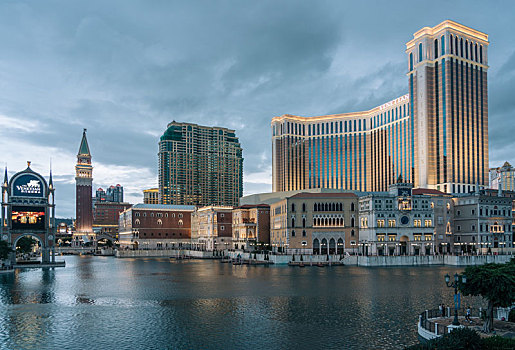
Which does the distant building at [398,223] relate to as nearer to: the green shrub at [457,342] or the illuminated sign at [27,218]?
the illuminated sign at [27,218]

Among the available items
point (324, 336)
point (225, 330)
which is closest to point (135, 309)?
point (225, 330)

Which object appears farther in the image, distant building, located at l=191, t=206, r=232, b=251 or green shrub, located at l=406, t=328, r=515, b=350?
distant building, located at l=191, t=206, r=232, b=251

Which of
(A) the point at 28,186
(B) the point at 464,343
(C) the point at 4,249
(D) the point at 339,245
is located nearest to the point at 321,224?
(D) the point at 339,245

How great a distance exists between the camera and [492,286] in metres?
34.8

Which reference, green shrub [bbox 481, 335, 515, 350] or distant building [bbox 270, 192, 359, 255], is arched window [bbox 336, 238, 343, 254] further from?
green shrub [bbox 481, 335, 515, 350]

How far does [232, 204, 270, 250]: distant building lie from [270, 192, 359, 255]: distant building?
25.7 m

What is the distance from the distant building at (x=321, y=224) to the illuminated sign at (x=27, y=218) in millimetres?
68670

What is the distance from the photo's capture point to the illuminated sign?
118713mm

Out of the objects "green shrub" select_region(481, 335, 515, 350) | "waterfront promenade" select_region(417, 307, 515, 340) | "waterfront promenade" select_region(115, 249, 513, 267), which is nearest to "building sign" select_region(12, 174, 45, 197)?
"waterfront promenade" select_region(115, 249, 513, 267)

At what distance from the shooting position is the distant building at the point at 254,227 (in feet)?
586

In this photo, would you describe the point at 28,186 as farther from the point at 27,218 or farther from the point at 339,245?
the point at 339,245

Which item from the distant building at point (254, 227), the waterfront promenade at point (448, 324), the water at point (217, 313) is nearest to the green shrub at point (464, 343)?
the waterfront promenade at point (448, 324)

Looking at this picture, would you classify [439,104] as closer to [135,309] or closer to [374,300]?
[374,300]

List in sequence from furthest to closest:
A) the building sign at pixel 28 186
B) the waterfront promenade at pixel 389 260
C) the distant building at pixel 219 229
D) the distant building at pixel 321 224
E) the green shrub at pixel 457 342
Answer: the distant building at pixel 219 229 → the distant building at pixel 321 224 → the waterfront promenade at pixel 389 260 → the building sign at pixel 28 186 → the green shrub at pixel 457 342
